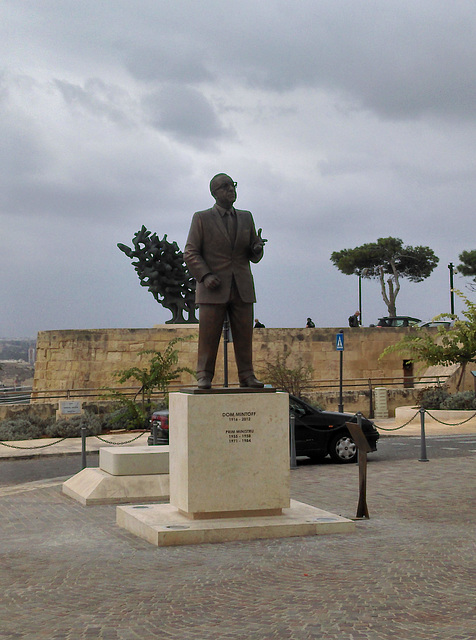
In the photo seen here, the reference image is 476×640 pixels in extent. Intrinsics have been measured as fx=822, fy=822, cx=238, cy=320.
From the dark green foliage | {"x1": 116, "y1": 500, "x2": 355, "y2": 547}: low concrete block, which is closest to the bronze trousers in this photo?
{"x1": 116, "y1": 500, "x2": 355, "y2": 547}: low concrete block

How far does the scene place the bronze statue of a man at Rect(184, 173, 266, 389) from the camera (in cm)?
883

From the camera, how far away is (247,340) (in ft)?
29.8

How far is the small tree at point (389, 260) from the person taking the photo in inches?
2586

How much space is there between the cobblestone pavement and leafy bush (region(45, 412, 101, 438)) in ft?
40.5

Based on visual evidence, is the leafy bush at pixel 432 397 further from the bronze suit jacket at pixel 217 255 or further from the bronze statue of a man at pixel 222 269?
the bronze suit jacket at pixel 217 255

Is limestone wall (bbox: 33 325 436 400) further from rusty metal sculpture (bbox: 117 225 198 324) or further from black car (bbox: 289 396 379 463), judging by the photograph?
black car (bbox: 289 396 379 463)

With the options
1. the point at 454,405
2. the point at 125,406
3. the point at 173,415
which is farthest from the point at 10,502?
the point at 454,405

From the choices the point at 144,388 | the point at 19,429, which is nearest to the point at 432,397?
the point at 144,388

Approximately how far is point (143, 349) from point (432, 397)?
11.0 m

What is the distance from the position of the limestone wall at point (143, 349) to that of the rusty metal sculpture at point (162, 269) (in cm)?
146

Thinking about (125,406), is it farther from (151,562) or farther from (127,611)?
(127,611)

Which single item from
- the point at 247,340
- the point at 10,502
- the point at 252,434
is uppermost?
the point at 247,340

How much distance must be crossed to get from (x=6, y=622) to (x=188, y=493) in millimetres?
3134

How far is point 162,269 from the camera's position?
3241 centimetres
